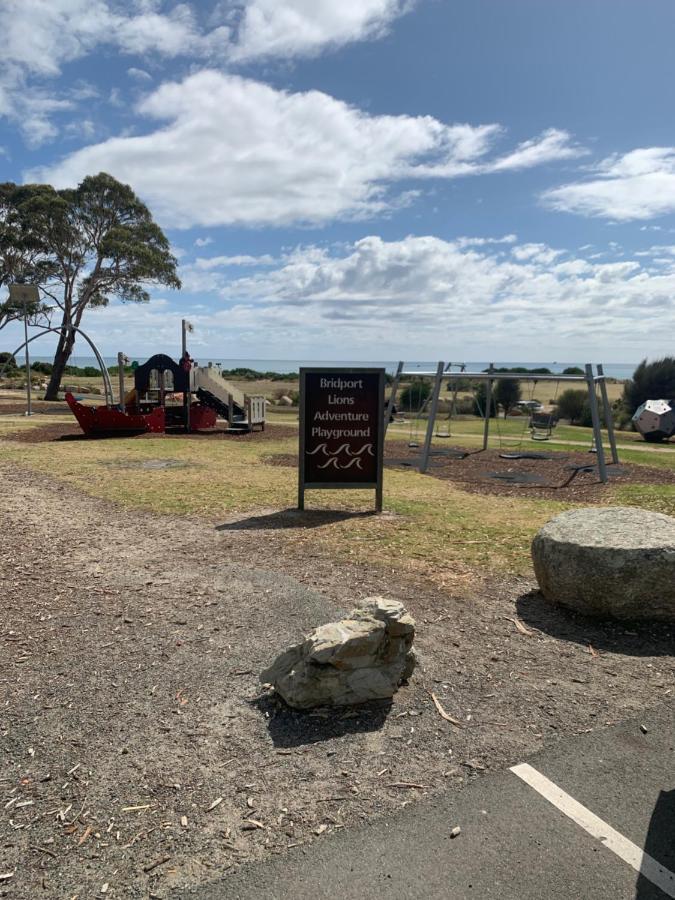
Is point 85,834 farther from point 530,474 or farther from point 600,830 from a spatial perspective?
point 530,474

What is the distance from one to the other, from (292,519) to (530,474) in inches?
262

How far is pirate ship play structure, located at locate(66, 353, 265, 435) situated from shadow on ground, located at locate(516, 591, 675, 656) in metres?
16.2

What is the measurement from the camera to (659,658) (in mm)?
4094

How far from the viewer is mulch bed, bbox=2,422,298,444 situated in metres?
16.9

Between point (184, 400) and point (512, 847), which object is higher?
point (184, 400)

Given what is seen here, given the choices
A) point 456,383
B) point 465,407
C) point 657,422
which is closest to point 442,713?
point 456,383

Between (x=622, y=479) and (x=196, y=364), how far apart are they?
585 inches

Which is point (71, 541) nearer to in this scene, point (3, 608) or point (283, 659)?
point (3, 608)

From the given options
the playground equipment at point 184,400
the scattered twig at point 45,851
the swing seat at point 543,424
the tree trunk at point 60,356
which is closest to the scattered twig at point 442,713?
the scattered twig at point 45,851

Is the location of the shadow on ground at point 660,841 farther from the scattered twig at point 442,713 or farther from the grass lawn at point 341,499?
the grass lawn at point 341,499

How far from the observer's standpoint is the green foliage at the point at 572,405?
3116cm

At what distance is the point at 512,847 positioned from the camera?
7.86 feet

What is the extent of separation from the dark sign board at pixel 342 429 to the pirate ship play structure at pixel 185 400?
1184 centimetres

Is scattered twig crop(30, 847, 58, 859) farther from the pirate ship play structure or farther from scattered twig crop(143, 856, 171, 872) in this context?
the pirate ship play structure
